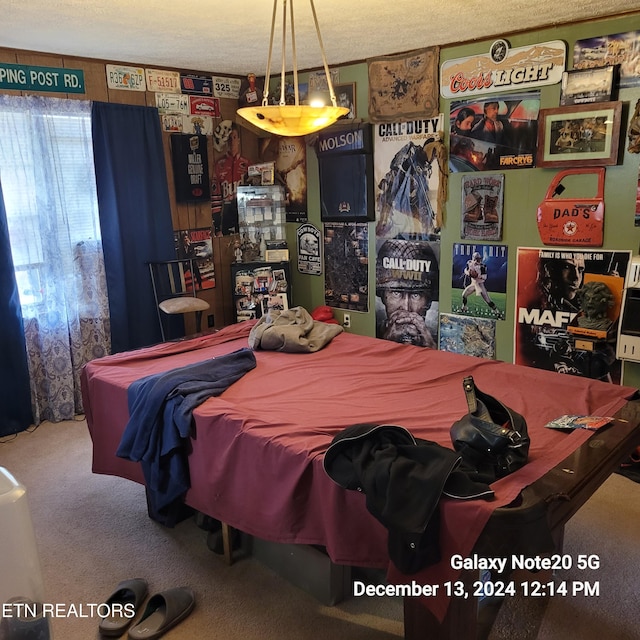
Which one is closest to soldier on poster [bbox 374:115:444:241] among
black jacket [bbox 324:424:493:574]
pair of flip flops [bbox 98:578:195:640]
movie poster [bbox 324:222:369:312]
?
movie poster [bbox 324:222:369:312]

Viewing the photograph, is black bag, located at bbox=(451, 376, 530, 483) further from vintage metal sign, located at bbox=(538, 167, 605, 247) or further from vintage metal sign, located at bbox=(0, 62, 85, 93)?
vintage metal sign, located at bbox=(0, 62, 85, 93)

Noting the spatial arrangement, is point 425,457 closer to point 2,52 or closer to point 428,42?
point 428,42

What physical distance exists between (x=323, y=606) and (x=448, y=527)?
0.93 m

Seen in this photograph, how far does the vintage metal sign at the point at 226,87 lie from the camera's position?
494 centimetres

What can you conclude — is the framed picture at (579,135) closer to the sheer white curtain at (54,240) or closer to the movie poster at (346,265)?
the movie poster at (346,265)

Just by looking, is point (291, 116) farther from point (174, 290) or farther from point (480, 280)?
point (174, 290)

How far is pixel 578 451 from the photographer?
198 cm

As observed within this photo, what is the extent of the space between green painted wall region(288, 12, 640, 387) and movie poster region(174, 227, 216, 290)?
1012 millimetres

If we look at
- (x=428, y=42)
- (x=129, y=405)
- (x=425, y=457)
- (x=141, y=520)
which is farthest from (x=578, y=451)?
(x=428, y=42)

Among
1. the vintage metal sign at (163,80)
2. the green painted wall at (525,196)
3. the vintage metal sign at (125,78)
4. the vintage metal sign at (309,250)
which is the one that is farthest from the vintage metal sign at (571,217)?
the vintage metal sign at (125,78)

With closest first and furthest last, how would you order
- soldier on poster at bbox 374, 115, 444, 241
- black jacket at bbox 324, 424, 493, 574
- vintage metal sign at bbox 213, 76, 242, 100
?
black jacket at bbox 324, 424, 493, 574, soldier on poster at bbox 374, 115, 444, 241, vintage metal sign at bbox 213, 76, 242, 100

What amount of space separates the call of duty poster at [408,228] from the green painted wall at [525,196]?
91 millimetres

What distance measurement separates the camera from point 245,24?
3.39m

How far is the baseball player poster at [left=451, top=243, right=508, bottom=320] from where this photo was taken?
12.9 ft
